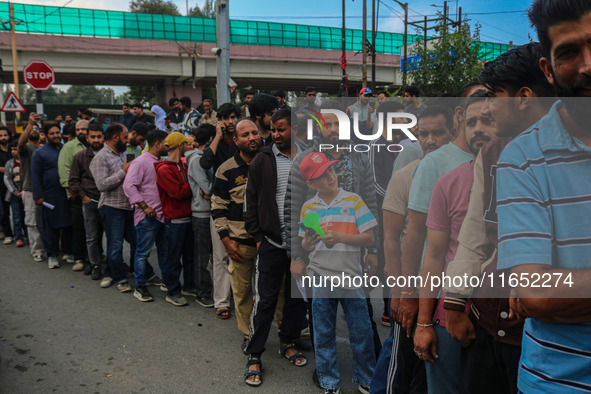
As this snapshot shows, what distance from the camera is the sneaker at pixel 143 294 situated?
5439 millimetres

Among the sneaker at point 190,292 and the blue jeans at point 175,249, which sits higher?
the blue jeans at point 175,249

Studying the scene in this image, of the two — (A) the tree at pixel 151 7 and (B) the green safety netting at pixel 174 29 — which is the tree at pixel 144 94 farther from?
(B) the green safety netting at pixel 174 29

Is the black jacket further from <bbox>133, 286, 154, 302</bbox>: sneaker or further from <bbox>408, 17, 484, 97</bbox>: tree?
<bbox>408, 17, 484, 97</bbox>: tree

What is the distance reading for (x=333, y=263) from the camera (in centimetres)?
316

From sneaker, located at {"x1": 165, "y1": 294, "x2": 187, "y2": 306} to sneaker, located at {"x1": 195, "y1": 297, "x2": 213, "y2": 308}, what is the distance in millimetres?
158

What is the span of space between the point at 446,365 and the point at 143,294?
4175 mm

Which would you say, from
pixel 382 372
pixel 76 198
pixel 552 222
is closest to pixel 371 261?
pixel 382 372

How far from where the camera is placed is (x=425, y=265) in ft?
7.04

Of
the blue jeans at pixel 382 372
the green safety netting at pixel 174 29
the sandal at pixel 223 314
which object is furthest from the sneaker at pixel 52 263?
the green safety netting at pixel 174 29

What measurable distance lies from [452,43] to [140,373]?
12.0 m

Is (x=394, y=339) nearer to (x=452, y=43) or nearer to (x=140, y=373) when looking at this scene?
(x=140, y=373)

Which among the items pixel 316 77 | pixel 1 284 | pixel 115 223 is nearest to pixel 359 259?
pixel 115 223

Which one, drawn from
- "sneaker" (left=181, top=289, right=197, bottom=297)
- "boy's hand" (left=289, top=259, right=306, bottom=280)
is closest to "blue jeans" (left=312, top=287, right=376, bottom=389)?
"boy's hand" (left=289, top=259, right=306, bottom=280)

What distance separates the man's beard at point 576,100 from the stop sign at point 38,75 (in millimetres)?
12621
